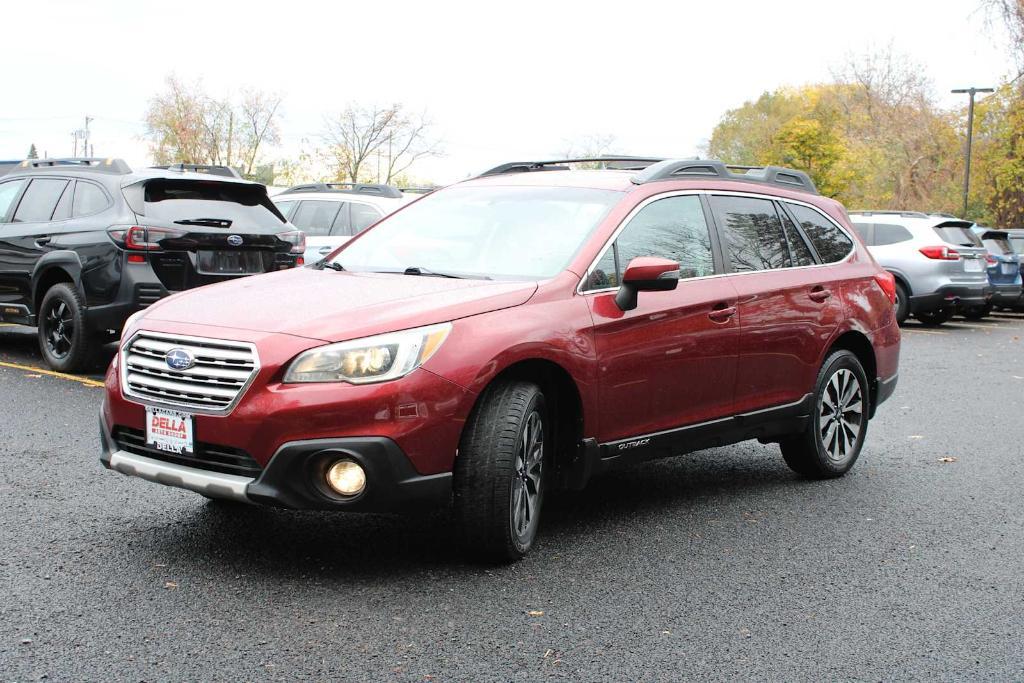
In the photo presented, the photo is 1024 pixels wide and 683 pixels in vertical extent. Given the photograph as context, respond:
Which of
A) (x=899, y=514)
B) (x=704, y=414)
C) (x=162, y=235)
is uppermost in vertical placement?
(x=162, y=235)

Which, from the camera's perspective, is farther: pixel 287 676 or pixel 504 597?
pixel 504 597

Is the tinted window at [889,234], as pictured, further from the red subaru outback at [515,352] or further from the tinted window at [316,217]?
the red subaru outback at [515,352]

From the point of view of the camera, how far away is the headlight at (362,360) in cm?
432

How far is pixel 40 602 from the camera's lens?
423cm

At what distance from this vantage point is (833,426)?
6844 mm

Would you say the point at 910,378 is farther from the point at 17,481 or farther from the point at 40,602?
the point at 40,602

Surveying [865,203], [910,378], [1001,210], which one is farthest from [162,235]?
[865,203]

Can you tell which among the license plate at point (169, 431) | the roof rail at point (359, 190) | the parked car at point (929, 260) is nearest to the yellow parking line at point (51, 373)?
the license plate at point (169, 431)

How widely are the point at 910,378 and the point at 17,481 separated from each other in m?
8.93

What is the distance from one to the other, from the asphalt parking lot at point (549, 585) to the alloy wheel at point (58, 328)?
132 inches

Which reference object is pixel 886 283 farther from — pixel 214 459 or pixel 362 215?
pixel 362 215

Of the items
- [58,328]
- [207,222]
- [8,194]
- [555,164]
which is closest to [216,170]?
[207,222]

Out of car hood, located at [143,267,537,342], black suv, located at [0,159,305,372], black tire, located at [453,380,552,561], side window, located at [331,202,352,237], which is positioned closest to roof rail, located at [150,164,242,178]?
black suv, located at [0,159,305,372]

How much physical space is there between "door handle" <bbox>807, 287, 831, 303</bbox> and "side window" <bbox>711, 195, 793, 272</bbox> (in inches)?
8.3
